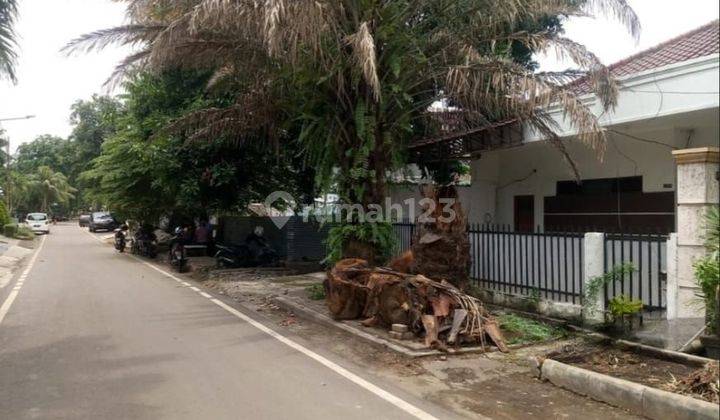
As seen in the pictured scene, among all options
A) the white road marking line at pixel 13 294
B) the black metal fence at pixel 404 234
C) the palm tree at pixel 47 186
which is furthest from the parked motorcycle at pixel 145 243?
the palm tree at pixel 47 186

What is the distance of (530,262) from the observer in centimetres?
993

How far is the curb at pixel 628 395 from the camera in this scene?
16.0ft

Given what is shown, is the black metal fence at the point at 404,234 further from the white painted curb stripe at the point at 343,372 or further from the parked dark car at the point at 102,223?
the parked dark car at the point at 102,223

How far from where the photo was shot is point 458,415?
5.29 metres

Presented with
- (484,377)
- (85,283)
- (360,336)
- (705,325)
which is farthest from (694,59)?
(85,283)

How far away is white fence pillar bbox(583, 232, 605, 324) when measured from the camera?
27.1 feet

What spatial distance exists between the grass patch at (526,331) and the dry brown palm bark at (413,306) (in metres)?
0.40

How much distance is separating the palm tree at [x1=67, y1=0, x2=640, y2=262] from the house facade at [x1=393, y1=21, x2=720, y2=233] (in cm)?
91

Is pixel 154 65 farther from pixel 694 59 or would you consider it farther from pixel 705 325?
pixel 705 325

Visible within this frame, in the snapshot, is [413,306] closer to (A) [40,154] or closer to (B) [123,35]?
(B) [123,35]

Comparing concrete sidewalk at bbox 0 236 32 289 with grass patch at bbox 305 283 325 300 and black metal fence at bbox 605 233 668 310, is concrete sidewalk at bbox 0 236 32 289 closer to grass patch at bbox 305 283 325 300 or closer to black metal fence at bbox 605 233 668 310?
grass patch at bbox 305 283 325 300

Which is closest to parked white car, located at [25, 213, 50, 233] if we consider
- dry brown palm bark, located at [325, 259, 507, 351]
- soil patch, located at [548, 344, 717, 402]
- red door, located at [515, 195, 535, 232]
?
red door, located at [515, 195, 535, 232]

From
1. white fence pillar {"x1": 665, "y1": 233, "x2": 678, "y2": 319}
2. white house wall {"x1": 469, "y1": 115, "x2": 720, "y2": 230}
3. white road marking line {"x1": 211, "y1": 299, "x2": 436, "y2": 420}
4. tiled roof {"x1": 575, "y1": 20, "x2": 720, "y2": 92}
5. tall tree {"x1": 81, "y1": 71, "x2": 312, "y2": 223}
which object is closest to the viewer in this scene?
white road marking line {"x1": 211, "y1": 299, "x2": 436, "y2": 420}

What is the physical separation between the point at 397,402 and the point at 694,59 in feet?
20.2
